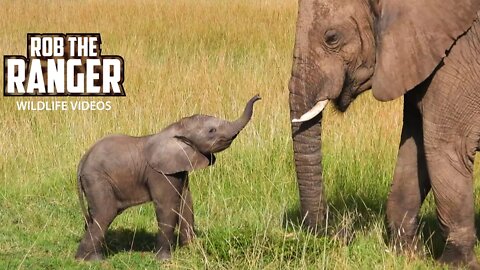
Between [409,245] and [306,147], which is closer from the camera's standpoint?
[306,147]

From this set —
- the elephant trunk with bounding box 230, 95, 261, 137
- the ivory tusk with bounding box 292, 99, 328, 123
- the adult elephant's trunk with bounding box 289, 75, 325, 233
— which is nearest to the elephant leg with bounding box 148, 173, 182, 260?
the elephant trunk with bounding box 230, 95, 261, 137

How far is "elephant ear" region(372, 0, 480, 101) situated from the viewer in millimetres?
4414

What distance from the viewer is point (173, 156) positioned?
490 cm

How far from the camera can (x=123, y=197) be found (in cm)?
493

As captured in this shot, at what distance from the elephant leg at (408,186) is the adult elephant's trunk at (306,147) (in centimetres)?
47

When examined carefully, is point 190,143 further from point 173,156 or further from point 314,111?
point 314,111

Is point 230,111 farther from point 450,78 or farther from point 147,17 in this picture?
point 147,17

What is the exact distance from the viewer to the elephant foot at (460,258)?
4.71m

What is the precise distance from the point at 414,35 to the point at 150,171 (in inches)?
57.0

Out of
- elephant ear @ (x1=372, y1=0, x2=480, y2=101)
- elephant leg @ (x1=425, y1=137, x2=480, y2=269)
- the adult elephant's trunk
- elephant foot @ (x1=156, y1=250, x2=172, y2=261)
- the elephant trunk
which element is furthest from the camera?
elephant foot @ (x1=156, y1=250, x2=172, y2=261)

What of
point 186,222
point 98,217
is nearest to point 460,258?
point 186,222

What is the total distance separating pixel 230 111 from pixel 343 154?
153 cm

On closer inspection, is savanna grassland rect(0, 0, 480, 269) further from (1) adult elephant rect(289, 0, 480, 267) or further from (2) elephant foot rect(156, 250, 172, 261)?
(1) adult elephant rect(289, 0, 480, 267)

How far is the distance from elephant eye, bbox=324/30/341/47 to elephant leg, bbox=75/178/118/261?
1.29 metres
